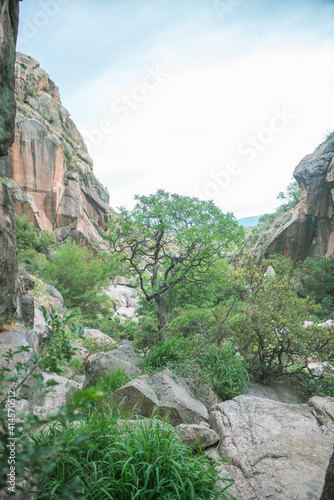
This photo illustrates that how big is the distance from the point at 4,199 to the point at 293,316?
259 inches

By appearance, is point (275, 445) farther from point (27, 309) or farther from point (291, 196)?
point (291, 196)

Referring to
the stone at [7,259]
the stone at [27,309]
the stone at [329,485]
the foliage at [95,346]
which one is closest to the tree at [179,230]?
the foliage at [95,346]

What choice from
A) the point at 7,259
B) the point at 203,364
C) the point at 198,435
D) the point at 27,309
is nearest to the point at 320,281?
the point at 203,364

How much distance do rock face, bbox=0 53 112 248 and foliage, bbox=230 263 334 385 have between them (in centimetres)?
2601

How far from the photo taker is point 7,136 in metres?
3.26

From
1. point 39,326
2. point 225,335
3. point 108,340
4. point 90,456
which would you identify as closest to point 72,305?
point 108,340

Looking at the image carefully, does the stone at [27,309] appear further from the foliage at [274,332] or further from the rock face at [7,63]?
the foliage at [274,332]

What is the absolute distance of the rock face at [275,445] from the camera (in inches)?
106

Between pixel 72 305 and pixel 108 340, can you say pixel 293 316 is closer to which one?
pixel 108 340

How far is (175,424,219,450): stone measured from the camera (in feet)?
11.1

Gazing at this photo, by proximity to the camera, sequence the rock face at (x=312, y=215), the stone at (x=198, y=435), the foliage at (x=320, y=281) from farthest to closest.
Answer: the rock face at (x=312, y=215) < the foliage at (x=320, y=281) < the stone at (x=198, y=435)

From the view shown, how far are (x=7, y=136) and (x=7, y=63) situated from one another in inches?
29.8

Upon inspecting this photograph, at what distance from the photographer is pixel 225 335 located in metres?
7.92

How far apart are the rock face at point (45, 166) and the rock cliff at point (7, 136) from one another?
25059 millimetres
